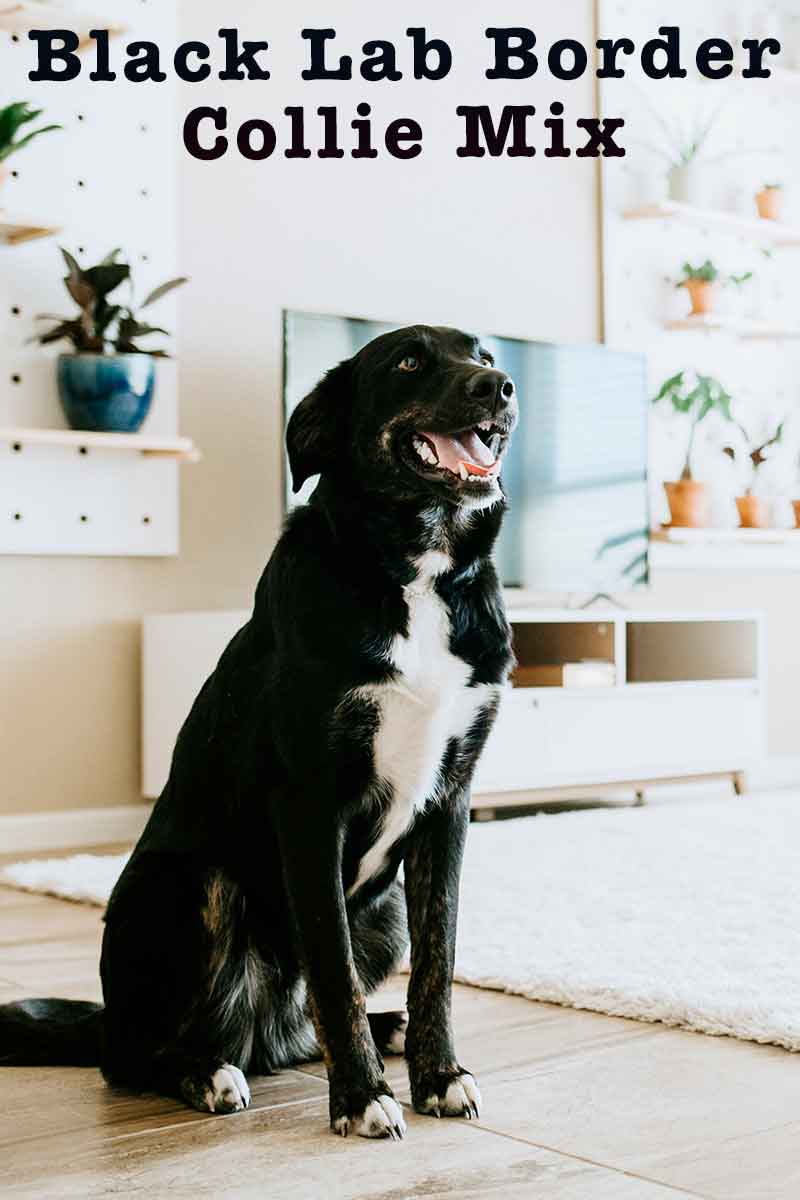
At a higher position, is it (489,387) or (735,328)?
(735,328)

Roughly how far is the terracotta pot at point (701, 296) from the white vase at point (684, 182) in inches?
11.3

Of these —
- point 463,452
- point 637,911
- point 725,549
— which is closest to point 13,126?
point 637,911

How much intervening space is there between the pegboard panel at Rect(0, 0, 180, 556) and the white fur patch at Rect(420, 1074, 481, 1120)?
2.55 meters

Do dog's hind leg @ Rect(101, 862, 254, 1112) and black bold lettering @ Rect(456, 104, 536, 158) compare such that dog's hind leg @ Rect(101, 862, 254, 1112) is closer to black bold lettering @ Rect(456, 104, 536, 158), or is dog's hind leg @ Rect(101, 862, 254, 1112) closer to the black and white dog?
the black and white dog

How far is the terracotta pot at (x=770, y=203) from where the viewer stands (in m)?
5.41

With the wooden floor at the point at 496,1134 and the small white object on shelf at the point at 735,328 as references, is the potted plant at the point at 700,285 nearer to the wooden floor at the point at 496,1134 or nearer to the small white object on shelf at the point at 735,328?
the small white object on shelf at the point at 735,328

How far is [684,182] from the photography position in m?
5.20

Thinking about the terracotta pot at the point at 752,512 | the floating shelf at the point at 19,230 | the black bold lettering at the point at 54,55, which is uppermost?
the black bold lettering at the point at 54,55

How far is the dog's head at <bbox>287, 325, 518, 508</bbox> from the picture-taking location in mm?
1492

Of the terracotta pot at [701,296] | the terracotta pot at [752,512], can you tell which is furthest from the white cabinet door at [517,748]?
the terracotta pot at [701,296]

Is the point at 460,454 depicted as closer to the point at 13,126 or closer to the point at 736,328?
the point at 13,126

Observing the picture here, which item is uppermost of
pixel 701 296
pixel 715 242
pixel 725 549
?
pixel 715 242

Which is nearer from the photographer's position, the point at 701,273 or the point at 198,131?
the point at 198,131

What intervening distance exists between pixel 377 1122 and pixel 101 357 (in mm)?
2606
